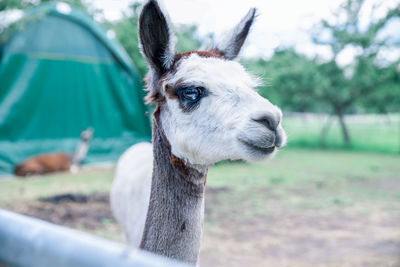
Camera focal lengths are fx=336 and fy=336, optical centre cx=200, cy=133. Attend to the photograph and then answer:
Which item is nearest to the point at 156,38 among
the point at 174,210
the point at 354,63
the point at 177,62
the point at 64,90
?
the point at 177,62

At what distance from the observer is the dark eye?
179cm

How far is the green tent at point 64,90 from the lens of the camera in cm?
905

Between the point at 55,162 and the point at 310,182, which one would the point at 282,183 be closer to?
the point at 310,182

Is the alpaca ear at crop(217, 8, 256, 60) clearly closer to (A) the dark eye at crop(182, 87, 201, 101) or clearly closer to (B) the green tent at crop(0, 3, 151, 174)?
(A) the dark eye at crop(182, 87, 201, 101)

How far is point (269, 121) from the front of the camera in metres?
1.56

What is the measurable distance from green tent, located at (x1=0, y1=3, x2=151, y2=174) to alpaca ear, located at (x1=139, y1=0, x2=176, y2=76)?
756 centimetres

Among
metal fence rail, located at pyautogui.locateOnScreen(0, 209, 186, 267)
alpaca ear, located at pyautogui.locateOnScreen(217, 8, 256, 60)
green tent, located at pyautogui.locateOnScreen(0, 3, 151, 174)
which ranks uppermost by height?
green tent, located at pyautogui.locateOnScreen(0, 3, 151, 174)

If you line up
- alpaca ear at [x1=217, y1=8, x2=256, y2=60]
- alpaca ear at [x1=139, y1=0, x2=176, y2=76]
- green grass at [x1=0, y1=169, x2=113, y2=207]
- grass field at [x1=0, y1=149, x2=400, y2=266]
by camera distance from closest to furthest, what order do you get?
1. alpaca ear at [x1=139, y1=0, x2=176, y2=76]
2. alpaca ear at [x1=217, y1=8, x2=256, y2=60]
3. grass field at [x1=0, y1=149, x2=400, y2=266]
4. green grass at [x1=0, y1=169, x2=113, y2=207]

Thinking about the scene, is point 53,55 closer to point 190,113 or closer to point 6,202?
point 6,202

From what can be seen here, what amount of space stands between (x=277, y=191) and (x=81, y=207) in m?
4.16

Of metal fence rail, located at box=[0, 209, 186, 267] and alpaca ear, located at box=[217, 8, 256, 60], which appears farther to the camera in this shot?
alpaca ear, located at box=[217, 8, 256, 60]

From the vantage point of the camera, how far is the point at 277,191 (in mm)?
7559

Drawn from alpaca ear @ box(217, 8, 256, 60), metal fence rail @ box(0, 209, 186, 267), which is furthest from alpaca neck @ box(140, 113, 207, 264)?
metal fence rail @ box(0, 209, 186, 267)

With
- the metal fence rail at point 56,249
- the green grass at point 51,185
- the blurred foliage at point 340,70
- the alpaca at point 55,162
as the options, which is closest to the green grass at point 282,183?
the green grass at point 51,185
